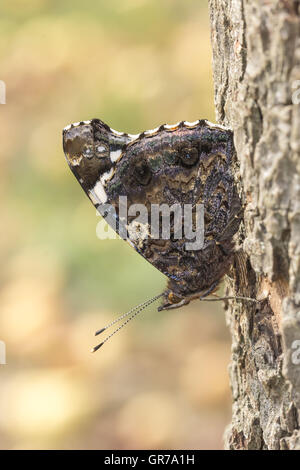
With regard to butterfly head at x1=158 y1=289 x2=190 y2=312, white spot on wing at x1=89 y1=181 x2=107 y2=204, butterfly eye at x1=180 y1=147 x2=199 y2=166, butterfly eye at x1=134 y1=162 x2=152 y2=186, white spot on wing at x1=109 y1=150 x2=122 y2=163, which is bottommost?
butterfly head at x1=158 y1=289 x2=190 y2=312

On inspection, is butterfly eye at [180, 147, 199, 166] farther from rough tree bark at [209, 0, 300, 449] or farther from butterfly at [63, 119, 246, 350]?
rough tree bark at [209, 0, 300, 449]

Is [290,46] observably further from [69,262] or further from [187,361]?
→ [69,262]

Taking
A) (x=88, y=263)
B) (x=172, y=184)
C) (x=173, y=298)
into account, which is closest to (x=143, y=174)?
(x=172, y=184)

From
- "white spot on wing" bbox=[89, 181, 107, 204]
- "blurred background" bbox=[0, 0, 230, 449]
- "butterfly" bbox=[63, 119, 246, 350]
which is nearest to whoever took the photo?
"butterfly" bbox=[63, 119, 246, 350]

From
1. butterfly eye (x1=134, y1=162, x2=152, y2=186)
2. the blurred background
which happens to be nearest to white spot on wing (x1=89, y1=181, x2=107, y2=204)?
butterfly eye (x1=134, y1=162, x2=152, y2=186)

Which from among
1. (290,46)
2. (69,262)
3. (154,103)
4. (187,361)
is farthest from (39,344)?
(290,46)

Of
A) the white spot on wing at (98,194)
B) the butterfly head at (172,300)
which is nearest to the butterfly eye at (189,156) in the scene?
the white spot on wing at (98,194)

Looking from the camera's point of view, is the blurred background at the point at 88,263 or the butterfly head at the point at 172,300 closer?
Result: the butterfly head at the point at 172,300

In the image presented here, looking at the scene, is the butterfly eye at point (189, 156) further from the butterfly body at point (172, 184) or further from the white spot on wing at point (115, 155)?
the white spot on wing at point (115, 155)
